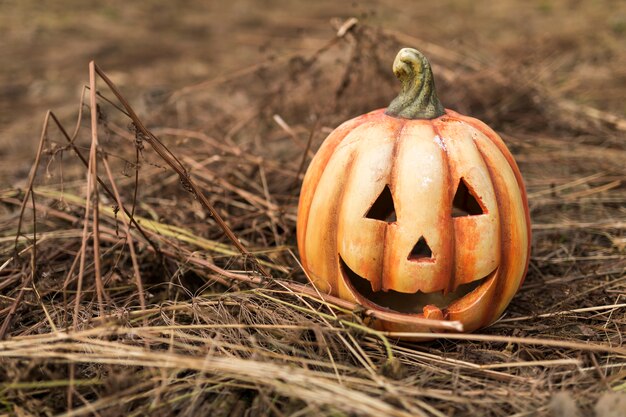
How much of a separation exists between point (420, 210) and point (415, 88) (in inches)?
20.2

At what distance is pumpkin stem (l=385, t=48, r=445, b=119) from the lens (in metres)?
2.45

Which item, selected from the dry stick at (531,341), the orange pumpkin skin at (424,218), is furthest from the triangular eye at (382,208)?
the dry stick at (531,341)

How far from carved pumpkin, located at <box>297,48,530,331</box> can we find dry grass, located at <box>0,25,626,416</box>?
0.17 m

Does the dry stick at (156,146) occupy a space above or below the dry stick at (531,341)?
above

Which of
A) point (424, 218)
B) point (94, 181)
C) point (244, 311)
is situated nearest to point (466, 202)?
point (424, 218)

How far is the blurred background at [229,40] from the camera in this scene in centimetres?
620

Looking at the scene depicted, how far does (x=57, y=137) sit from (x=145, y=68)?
255cm

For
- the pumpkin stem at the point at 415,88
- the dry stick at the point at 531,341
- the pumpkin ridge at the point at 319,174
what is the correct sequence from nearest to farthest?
the dry stick at the point at 531,341
the pumpkin stem at the point at 415,88
the pumpkin ridge at the point at 319,174

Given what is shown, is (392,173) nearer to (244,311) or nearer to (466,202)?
(466,202)

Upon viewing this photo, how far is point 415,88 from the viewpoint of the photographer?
8.14 feet

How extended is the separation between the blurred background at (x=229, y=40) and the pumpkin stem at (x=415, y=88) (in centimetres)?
245

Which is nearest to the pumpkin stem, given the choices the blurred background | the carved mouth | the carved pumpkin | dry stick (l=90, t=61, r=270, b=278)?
the carved pumpkin

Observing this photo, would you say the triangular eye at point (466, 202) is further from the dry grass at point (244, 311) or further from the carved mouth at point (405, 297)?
the dry grass at point (244, 311)

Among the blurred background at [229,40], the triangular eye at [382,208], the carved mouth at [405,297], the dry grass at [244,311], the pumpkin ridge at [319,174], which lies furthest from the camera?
the blurred background at [229,40]
